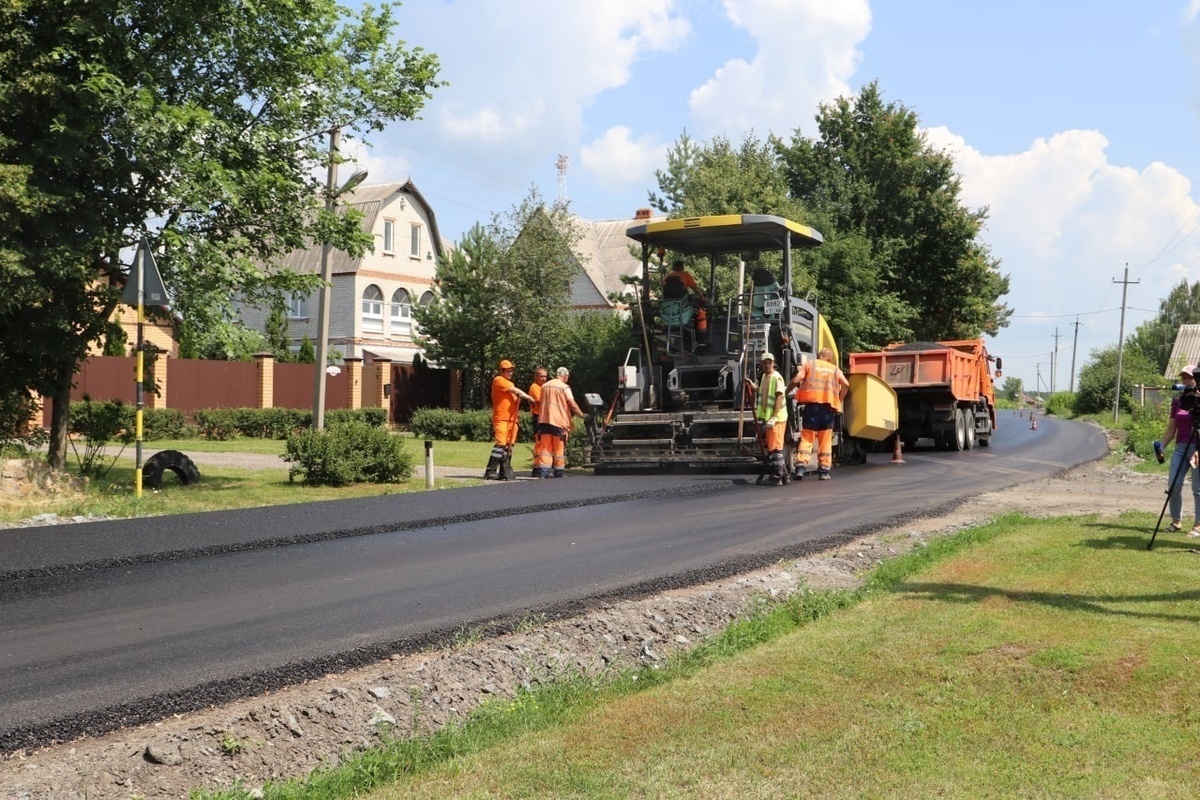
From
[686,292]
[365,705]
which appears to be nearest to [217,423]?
[686,292]

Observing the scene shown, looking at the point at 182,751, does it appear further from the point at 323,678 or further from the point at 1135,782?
the point at 1135,782

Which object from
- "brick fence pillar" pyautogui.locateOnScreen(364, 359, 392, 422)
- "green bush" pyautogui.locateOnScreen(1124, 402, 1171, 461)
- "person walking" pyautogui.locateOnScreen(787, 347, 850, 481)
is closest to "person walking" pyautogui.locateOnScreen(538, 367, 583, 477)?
"person walking" pyautogui.locateOnScreen(787, 347, 850, 481)

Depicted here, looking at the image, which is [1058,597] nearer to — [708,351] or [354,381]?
[708,351]

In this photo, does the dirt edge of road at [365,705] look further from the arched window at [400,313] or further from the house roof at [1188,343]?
the house roof at [1188,343]

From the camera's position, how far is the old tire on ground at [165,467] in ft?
50.8

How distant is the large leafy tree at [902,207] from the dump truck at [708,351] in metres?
18.0

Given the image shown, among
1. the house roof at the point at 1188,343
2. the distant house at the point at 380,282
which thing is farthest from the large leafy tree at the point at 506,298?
the house roof at the point at 1188,343

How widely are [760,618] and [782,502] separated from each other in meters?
6.21

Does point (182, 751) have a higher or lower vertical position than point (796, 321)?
lower

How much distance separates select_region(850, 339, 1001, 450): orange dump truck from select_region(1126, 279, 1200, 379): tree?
66.4m

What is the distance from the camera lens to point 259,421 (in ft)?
103

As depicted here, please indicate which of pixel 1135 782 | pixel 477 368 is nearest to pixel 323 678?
pixel 1135 782

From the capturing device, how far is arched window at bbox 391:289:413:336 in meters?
50.0

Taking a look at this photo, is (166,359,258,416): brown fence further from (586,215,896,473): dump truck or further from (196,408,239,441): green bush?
(586,215,896,473): dump truck
